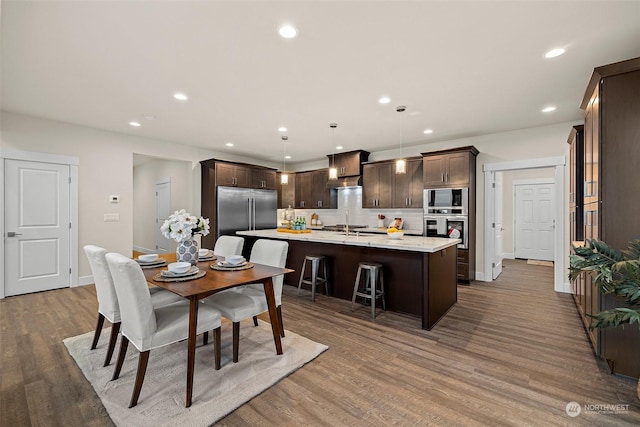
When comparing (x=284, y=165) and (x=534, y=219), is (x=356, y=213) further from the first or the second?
(x=534, y=219)

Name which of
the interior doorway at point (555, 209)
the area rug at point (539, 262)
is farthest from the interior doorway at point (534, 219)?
the interior doorway at point (555, 209)

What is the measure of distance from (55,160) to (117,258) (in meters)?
3.87

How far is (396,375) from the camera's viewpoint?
2.18m

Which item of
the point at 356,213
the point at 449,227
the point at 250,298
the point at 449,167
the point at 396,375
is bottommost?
the point at 396,375

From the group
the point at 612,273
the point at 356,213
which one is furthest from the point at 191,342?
the point at 356,213

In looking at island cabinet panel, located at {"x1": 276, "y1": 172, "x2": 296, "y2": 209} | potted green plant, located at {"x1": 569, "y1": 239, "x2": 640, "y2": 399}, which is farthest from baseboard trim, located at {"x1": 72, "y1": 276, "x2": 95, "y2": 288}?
potted green plant, located at {"x1": 569, "y1": 239, "x2": 640, "y2": 399}

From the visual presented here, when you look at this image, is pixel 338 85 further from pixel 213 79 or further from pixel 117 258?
pixel 117 258

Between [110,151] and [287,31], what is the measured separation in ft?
14.2

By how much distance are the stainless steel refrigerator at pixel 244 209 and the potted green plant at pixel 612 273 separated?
545cm

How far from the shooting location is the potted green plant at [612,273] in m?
1.68

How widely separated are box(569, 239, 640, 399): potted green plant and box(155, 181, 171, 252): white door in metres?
7.48

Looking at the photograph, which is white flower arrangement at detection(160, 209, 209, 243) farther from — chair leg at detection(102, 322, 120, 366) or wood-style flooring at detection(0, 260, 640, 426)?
wood-style flooring at detection(0, 260, 640, 426)

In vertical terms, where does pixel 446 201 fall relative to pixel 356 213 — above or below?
above

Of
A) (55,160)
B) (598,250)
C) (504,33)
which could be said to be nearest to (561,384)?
(598,250)
